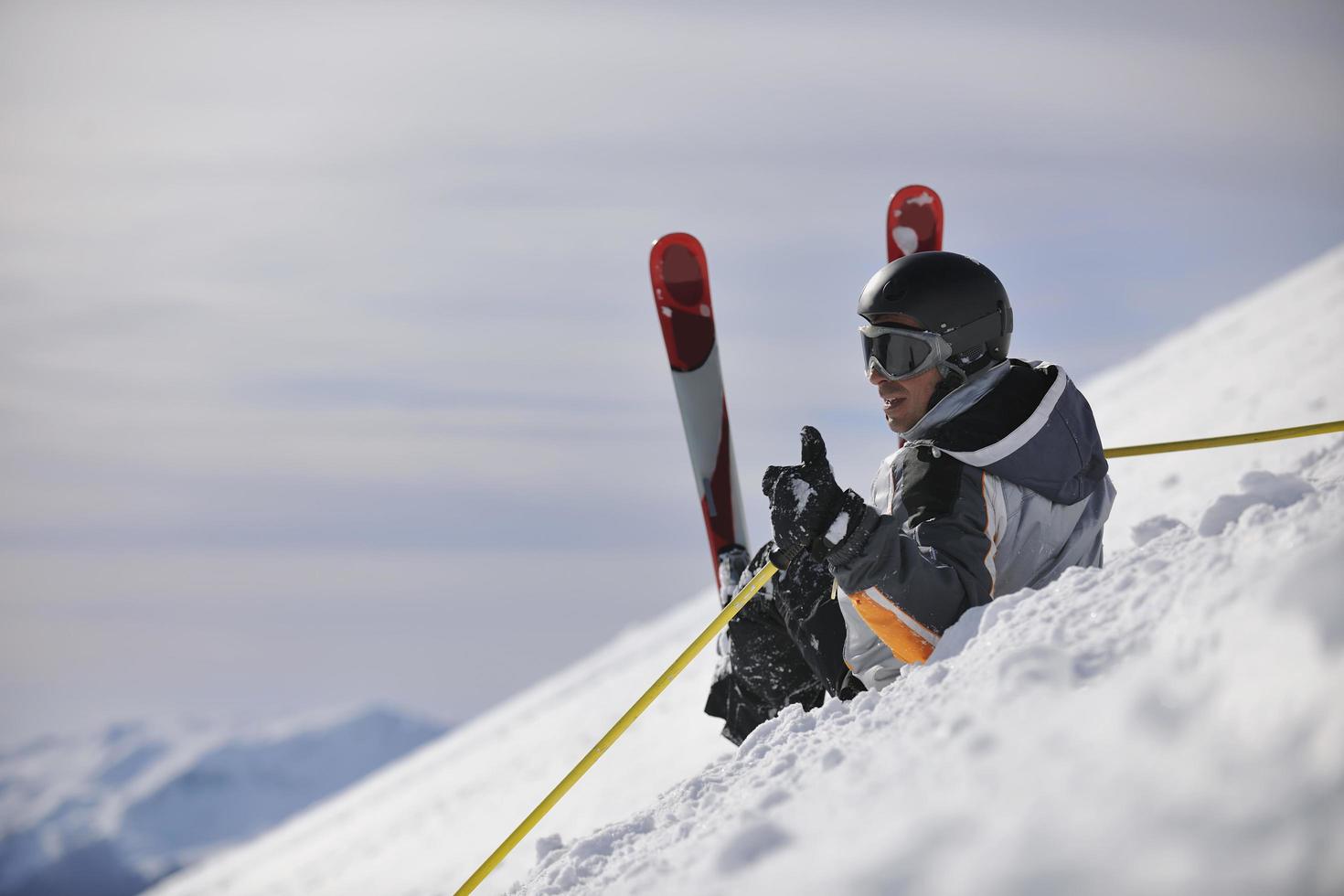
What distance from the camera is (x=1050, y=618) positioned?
2.52 metres

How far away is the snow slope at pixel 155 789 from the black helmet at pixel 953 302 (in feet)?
532

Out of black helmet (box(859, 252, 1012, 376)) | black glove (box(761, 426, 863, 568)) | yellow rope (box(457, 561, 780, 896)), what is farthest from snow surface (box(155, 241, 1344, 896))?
black helmet (box(859, 252, 1012, 376))

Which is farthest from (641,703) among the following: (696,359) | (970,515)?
(696,359)

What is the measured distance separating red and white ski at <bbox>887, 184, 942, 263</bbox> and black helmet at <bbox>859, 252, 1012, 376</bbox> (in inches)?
81.2

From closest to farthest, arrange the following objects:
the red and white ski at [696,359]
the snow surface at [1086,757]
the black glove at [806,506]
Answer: the snow surface at [1086,757]
the black glove at [806,506]
the red and white ski at [696,359]

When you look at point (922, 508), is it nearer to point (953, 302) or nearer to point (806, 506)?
point (806, 506)

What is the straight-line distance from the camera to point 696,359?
5758mm

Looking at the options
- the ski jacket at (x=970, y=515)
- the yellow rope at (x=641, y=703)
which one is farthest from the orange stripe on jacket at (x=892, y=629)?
the yellow rope at (x=641, y=703)

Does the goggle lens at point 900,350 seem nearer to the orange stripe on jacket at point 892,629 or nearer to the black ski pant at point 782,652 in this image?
the black ski pant at point 782,652

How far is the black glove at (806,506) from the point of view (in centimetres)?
293

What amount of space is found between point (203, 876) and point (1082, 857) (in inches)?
867

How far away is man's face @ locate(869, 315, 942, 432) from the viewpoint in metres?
3.65

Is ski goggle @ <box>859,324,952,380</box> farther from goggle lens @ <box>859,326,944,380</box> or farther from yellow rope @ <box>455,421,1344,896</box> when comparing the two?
yellow rope @ <box>455,421,1344,896</box>

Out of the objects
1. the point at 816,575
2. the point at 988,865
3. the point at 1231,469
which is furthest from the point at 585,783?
the point at 988,865
